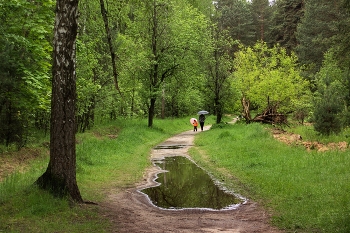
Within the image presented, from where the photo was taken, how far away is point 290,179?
9.77 m

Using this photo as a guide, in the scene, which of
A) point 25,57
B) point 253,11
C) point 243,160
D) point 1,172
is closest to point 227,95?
point 243,160

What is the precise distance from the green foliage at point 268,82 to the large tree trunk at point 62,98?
77.6ft

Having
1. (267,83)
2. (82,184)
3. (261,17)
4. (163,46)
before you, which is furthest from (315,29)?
(82,184)

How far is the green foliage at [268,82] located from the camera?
30734 mm

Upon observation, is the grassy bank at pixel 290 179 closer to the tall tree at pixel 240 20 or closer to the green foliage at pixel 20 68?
the green foliage at pixel 20 68

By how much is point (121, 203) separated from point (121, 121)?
59.7 ft

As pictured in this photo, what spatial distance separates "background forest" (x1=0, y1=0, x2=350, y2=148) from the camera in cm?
1220

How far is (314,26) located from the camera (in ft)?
129

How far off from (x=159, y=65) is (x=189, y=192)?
16.9m

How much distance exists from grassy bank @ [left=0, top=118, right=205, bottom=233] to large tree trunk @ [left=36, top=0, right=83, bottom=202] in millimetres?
406

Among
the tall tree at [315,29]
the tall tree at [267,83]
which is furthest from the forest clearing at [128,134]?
the tall tree at [315,29]

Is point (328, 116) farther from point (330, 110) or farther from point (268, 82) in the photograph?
point (268, 82)

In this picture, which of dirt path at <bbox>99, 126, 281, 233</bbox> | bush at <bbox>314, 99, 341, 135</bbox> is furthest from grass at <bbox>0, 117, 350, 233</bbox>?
bush at <bbox>314, 99, 341, 135</bbox>

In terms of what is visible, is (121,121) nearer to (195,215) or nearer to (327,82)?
(327,82)
